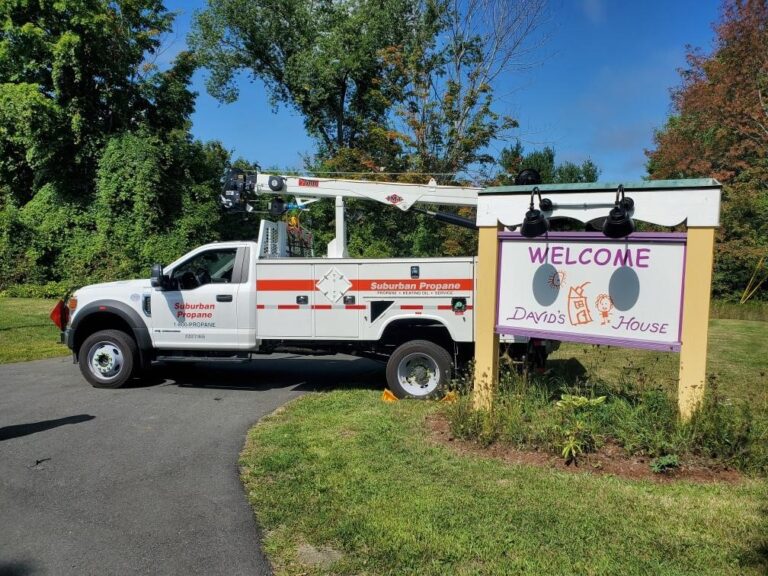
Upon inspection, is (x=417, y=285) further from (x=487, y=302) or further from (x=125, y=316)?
(x=125, y=316)

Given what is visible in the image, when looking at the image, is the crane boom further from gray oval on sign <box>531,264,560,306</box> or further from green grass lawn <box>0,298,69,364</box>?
green grass lawn <box>0,298,69,364</box>

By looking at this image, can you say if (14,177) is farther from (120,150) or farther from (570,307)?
(570,307)

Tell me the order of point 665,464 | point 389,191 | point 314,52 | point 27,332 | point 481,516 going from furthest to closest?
point 314,52, point 27,332, point 389,191, point 665,464, point 481,516

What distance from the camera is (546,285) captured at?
5.79 m

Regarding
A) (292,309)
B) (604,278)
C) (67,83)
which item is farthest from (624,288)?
(67,83)

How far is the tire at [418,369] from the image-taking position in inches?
304

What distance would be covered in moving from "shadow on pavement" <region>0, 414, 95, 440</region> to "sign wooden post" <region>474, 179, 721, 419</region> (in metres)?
4.72

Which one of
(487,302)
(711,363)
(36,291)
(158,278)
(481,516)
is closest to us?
(481,516)

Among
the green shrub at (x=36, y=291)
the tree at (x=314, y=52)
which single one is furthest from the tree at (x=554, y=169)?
the green shrub at (x=36, y=291)

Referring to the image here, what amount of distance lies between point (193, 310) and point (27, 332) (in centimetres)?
772

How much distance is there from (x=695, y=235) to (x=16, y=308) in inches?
704

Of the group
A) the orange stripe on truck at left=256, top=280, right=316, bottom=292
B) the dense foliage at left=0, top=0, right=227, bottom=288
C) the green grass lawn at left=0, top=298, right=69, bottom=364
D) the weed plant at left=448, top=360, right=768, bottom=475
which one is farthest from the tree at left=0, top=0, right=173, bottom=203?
the weed plant at left=448, top=360, right=768, bottom=475

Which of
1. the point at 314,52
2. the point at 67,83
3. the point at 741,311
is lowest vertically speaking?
the point at 741,311

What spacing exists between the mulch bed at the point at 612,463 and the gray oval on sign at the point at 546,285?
1422 millimetres
